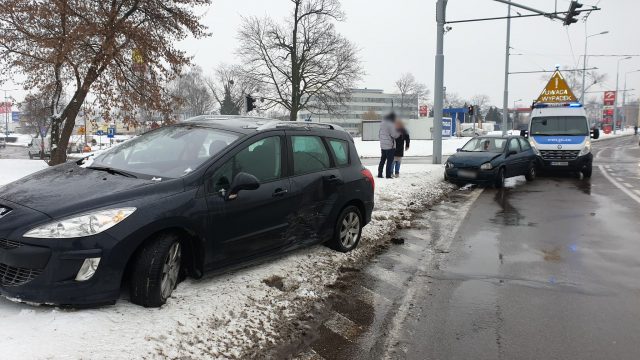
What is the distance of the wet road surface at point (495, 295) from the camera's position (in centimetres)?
381

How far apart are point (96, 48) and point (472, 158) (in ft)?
38.9

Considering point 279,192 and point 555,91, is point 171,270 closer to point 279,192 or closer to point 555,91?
point 279,192

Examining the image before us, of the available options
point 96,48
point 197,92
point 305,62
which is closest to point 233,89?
point 197,92

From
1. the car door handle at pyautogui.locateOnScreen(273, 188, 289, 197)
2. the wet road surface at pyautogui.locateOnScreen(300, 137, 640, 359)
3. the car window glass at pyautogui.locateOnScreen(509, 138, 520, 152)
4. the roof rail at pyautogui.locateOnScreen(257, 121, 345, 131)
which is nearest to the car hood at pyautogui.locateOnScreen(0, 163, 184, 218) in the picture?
the car door handle at pyautogui.locateOnScreen(273, 188, 289, 197)

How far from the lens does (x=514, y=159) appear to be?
14.3 meters

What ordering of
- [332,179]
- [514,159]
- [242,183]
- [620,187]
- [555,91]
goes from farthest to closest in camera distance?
[555,91], [514,159], [620,187], [332,179], [242,183]

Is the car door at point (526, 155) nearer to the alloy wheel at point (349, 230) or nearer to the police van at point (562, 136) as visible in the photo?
the police van at point (562, 136)

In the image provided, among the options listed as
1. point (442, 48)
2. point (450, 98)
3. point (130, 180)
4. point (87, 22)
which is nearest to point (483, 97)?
point (450, 98)

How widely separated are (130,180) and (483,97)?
393 ft

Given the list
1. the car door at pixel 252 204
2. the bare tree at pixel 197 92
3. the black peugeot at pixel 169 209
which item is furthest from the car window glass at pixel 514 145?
the bare tree at pixel 197 92

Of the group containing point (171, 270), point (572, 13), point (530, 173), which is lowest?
point (530, 173)

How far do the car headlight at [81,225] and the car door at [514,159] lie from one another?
12.4 meters

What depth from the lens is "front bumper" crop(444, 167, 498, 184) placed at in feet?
43.3

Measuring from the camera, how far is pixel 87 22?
13836mm
